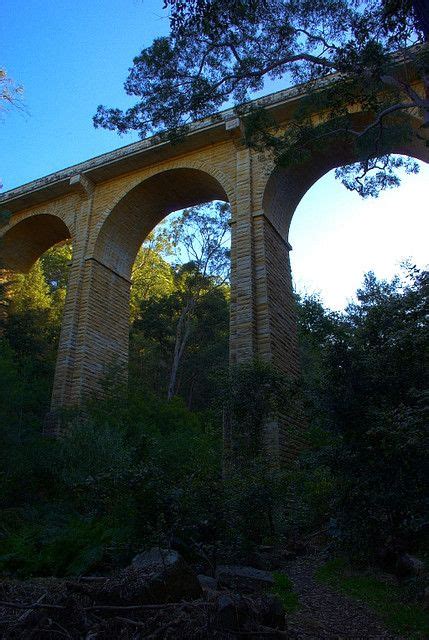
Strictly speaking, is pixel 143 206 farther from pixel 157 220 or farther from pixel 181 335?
pixel 181 335

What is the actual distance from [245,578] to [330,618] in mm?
1055

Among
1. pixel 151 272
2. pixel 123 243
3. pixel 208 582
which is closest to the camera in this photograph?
pixel 208 582

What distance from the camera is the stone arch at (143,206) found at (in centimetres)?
1452

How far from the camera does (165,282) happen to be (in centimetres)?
2630

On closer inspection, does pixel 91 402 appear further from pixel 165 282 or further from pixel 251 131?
pixel 165 282

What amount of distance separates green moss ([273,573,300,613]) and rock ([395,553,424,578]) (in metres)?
1.21

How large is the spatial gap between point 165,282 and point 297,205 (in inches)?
520

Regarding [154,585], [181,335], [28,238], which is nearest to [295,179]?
[181,335]

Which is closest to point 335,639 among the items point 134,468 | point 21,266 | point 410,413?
point 410,413

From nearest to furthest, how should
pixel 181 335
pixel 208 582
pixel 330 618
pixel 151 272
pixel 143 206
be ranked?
pixel 330 618 < pixel 208 582 < pixel 143 206 < pixel 181 335 < pixel 151 272

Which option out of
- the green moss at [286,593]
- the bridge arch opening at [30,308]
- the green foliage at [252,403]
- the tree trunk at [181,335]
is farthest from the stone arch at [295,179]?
the green moss at [286,593]

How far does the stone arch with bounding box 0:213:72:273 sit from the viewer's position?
16.9 meters

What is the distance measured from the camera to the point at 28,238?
1764 cm

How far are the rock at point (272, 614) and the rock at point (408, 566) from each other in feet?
8.93
